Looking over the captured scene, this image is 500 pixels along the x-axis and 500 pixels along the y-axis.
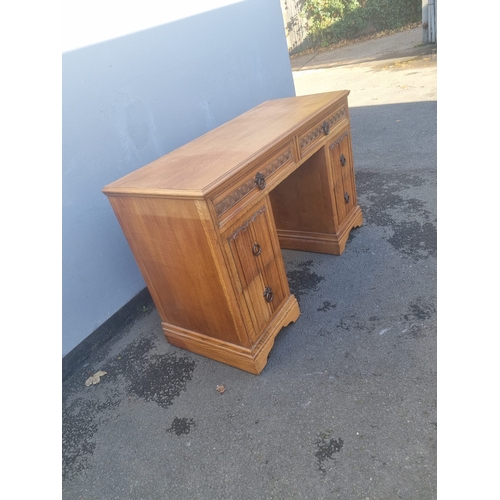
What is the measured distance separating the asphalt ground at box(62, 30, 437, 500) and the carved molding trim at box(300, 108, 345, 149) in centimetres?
92

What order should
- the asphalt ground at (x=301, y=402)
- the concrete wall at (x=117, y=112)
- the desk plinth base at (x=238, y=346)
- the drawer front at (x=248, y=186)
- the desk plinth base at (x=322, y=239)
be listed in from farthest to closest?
the desk plinth base at (x=322, y=239), the concrete wall at (x=117, y=112), the desk plinth base at (x=238, y=346), the drawer front at (x=248, y=186), the asphalt ground at (x=301, y=402)

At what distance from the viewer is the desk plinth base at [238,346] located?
196 centimetres

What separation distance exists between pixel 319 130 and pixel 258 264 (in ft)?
3.11

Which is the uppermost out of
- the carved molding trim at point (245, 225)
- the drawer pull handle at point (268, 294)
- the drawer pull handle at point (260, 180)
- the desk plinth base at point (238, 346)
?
the drawer pull handle at point (260, 180)

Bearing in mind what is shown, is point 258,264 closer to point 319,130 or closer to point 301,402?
point 301,402

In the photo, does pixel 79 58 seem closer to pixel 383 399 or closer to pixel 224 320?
pixel 224 320

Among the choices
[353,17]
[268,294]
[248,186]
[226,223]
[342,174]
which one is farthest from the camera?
[353,17]

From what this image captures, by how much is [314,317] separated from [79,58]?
198 cm

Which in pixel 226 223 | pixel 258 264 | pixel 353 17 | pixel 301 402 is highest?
pixel 353 17

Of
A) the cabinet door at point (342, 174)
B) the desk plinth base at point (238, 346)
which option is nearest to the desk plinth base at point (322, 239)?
the cabinet door at point (342, 174)

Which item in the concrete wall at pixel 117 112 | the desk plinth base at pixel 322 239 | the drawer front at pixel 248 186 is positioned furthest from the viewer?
the desk plinth base at pixel 322 239

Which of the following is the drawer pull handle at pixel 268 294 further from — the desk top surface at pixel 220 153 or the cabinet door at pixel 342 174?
the cabinet door at pixel 342 174

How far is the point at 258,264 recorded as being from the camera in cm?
192

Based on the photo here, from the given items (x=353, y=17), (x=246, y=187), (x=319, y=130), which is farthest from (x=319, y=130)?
(x=353, y=17)
